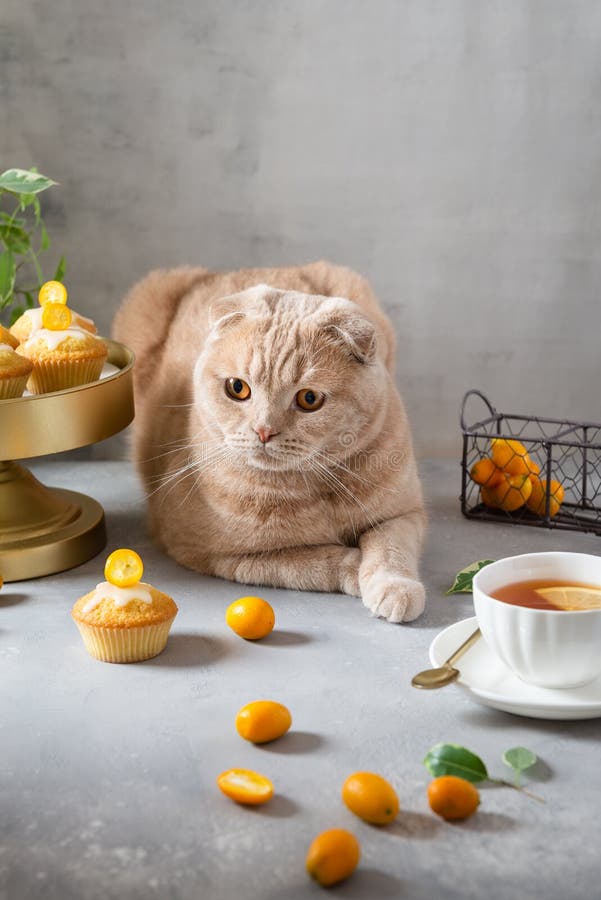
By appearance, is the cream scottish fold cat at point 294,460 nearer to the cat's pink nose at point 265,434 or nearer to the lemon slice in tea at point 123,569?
the cat's pink nose at point 265,434

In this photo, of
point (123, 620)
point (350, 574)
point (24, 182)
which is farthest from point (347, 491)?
point (24, 182)

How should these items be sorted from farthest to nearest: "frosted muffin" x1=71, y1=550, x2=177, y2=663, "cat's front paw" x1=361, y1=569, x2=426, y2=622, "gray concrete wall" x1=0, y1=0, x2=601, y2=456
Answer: "gray concrete wall" x1=0, y1=0, x2=601, y2=456 < "cat's front paw" x1=361, y1=569, x2=426, y2=622 < "frosted muffin" x1=71, y1=550, x2=177, y2=663

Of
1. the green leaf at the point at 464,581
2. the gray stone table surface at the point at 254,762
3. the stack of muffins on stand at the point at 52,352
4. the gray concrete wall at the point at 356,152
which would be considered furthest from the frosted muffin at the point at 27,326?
the green leaf at the point at 464,581

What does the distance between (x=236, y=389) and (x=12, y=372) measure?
0.37 metres

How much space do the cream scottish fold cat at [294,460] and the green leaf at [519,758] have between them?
0.41 m

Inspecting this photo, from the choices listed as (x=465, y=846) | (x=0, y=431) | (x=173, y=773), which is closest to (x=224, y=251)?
(x=0, y=431)

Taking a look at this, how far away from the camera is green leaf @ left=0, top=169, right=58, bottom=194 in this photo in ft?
6.23

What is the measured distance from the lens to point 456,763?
1.12 metres

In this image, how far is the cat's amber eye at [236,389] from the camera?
1660mm

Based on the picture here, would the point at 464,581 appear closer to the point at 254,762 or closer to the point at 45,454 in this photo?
the point at 254,762

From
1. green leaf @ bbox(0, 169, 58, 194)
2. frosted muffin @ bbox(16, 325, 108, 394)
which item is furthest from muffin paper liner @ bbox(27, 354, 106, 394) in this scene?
green leaf @ bbox(0, 169, 58, 194)

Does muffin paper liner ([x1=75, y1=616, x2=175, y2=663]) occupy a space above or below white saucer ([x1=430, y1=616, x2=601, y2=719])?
below

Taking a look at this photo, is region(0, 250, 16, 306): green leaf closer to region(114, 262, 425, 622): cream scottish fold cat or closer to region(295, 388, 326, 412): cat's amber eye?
region(114, 262, 425, 622): cream scottish fold cat

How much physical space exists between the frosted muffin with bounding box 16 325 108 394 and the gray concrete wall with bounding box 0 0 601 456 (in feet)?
2.55
